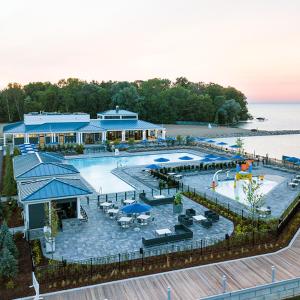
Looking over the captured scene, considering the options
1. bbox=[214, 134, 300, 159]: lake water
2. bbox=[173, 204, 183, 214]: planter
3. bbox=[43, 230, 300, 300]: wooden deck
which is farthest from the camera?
bbox=[214, 134, 300, 159]: lake water

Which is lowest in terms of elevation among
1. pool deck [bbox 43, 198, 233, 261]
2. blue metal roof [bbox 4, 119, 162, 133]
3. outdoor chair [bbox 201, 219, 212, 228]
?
pool deck [bbox 43, 198, 233, 261]

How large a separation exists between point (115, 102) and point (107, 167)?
60.9 metres

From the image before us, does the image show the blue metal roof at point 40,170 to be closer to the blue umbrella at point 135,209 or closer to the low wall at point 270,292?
the blue umbrella at point 135,209

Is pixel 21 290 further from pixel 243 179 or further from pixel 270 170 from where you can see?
pixel 270 170

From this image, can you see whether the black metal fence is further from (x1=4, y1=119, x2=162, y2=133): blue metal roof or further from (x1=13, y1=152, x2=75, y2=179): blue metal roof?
(x1=4, y1=119, x2=162, y2=133): blue metal roof

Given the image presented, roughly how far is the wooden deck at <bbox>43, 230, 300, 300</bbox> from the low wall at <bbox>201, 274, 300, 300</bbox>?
321 mm

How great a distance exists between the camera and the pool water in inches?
1101

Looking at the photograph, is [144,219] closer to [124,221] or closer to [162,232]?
[124,221]

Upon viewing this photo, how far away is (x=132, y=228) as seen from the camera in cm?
2005

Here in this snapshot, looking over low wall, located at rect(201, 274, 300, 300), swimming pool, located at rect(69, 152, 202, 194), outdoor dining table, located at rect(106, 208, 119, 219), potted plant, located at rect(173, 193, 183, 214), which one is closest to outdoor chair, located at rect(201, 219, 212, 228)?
potted plant, located at rect(173, 193, 183, 214)

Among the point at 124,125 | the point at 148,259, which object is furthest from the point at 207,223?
the point at 124,125

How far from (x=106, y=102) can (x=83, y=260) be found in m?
89.4

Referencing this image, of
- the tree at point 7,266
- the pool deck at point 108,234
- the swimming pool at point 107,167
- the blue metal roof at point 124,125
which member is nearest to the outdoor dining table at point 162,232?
the pool deck at point 108,234

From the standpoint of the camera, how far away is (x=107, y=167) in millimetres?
40281
